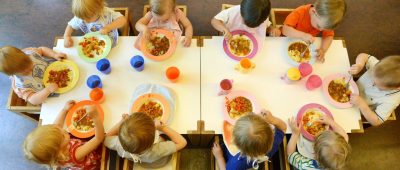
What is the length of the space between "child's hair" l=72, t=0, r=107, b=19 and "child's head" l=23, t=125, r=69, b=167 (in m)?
0.72

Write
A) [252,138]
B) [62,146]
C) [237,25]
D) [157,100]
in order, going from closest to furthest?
[252,138] → [62,146] → [157,100] → [237,25]

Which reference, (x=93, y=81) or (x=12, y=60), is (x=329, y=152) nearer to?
(x=93, y=81)

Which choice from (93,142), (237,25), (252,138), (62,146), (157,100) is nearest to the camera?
(252,138)

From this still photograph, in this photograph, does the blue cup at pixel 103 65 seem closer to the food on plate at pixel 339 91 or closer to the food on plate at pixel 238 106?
the food on plate at pixel 238 106

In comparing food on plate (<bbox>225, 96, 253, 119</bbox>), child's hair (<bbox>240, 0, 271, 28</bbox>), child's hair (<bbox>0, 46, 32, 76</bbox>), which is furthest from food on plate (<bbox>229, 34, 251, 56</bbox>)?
child's hair (<bbox>0, 46, 32, 76</bbox>)

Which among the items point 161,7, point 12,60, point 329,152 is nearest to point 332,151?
point 329,152

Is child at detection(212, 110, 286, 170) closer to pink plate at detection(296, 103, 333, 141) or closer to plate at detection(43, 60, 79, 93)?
pink plate at detection(296, 103, 333, 141)

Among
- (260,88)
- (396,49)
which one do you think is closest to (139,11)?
(260,88)

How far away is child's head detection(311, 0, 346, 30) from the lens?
5.80ft

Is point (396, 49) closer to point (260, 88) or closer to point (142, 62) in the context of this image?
point (260, 88)

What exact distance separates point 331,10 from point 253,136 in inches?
36.9

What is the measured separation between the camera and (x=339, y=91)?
182cm

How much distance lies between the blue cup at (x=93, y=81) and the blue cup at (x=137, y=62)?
221 millimetres

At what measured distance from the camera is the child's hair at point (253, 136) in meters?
1.39
